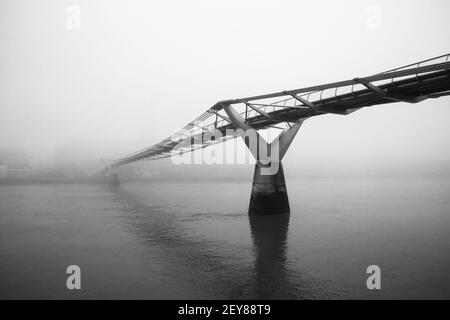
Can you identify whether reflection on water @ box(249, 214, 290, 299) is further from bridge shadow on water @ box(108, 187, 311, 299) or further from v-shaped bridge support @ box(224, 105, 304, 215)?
v-shaped bridge support @ box(224, 105, 304, 215)

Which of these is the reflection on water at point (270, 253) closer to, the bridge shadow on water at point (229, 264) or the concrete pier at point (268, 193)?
the bridge shadow on water at point (229, 264)

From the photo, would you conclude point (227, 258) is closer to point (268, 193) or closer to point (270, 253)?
point (270, 253)

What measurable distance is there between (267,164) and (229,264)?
14.5 m

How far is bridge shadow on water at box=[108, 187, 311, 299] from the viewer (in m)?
12.3

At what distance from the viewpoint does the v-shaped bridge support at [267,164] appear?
28969 millimetres

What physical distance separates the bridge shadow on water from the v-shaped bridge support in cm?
371

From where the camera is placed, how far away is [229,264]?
15.9 metres

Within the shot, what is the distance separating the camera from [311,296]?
11.8 metres

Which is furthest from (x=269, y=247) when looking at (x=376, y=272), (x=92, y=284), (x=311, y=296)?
(x=92, y=284)

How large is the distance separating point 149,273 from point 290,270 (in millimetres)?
6434

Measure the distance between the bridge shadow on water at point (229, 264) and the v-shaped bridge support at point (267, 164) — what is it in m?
3.71

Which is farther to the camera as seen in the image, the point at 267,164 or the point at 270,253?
the point at 267,164

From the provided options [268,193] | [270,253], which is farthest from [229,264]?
[268,193]
